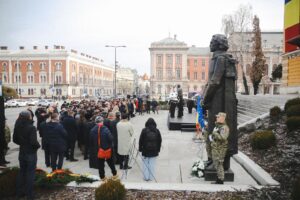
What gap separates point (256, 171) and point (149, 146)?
3097 mm

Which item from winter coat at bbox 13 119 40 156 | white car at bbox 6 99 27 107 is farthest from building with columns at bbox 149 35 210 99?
winter coat at bbox 13 119 40 156

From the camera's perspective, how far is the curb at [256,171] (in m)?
6.69

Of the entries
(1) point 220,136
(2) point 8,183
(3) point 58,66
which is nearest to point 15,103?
(3) point 58,66

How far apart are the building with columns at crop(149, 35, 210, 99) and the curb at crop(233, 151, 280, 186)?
77592mm

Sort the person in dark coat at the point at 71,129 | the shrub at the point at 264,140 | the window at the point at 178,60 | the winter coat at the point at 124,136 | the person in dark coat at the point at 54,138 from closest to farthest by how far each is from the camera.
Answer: the person in dark coat at the point at 54,138
the winter coat at the point at 124,136
the shrub at the point at 264,140
the person in dark coat at the point at 71,129
the window at the point at 178,60

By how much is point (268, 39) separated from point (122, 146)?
76852 millimetres

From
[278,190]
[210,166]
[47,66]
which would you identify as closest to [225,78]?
[210,166]

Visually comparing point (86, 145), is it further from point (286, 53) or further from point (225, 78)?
point (286, 53)

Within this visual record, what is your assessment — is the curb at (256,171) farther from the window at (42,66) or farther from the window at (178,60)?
the window at (178,60)

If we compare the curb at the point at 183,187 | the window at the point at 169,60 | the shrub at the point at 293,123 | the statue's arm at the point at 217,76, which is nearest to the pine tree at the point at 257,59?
the shrub at the point at 293,123

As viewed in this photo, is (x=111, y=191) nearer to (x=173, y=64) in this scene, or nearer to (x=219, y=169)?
(x=219, y=169)

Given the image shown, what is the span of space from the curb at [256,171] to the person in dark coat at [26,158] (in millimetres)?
5474

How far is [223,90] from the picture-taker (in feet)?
23.1

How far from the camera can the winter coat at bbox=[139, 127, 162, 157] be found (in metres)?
7.25
